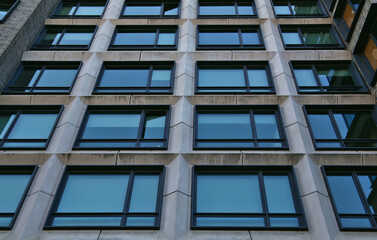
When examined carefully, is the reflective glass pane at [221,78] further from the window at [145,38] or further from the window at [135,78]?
the window at [145,38]

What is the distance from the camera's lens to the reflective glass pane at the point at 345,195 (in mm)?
12266

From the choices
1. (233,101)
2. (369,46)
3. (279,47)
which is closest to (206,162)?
(233,101)

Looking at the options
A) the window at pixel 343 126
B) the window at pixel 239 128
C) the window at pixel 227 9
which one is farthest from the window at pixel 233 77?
the window at pixel 227 9

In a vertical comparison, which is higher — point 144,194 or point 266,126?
point 266,126

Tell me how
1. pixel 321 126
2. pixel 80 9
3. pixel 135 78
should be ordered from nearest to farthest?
pixel 321 126, pixel 135 78, pixel 80 9

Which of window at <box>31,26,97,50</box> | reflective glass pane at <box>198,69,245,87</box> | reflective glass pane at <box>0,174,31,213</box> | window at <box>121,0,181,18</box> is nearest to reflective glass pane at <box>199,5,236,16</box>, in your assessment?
window at <box>121,0,181,18</box>

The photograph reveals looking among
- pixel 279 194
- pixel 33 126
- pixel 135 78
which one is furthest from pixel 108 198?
pixel 135 78

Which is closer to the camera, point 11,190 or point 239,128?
point 11,190

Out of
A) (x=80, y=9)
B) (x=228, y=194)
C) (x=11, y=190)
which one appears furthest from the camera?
(x=80, y=9)

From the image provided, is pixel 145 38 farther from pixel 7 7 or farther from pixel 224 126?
pixel 224 126

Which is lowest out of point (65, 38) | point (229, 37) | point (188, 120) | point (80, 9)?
point (188, 120)

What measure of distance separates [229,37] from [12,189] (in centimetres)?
1265

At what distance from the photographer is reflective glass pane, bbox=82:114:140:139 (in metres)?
15.1

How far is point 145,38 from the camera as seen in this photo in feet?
66.3
